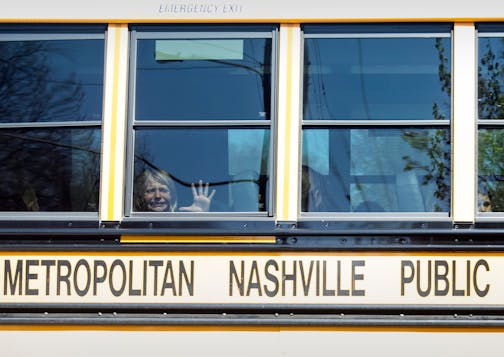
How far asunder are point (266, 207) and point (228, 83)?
1.91 ft

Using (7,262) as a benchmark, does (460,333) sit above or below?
below

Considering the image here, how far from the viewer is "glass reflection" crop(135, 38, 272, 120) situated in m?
3.63

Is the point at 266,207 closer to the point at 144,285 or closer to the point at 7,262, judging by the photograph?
the point at 144,285

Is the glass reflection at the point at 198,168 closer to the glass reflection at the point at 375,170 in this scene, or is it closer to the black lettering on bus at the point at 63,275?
the glass reflection at the point at 375,170

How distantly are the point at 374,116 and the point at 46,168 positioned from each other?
1.48 meters

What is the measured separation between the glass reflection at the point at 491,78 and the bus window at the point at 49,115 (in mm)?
1669

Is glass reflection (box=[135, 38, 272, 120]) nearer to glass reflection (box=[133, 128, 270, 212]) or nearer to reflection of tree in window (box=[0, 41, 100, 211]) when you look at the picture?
glass reflection (box=[133, 128, 270, 212])

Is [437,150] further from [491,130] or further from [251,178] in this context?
[251,178]

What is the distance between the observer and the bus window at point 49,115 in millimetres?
3658

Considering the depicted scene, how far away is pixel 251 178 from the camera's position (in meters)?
3.61

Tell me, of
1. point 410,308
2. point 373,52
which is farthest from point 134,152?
point 410,308

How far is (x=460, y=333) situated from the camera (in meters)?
3.45

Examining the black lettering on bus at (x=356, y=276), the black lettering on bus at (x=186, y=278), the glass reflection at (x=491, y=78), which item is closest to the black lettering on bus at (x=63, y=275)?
the black lettering on bus at (x=186, y=278)

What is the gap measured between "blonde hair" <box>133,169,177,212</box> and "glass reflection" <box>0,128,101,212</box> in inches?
8.4
